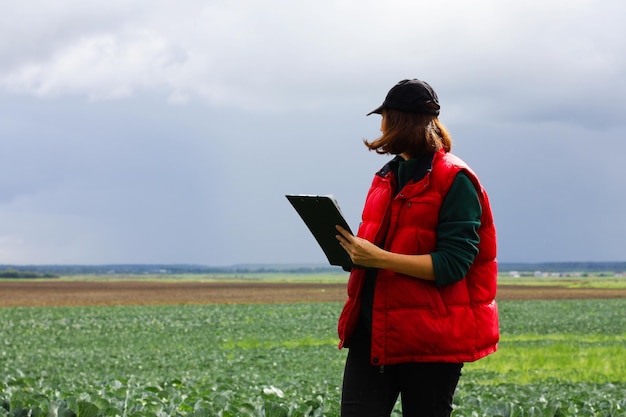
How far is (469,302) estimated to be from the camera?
3.22 m

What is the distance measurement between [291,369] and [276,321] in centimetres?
1691

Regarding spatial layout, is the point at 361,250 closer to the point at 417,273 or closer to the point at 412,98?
the point at 417,273

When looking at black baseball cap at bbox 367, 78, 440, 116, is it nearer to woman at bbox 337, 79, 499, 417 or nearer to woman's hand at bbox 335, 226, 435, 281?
woman at bbox 337, 79, 499, 417

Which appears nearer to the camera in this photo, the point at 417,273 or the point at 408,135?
the point at 417,273

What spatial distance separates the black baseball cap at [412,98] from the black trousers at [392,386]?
984 mm

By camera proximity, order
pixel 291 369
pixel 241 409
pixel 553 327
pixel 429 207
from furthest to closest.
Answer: pixel 553 327 < pixel 291 369 < pixel 241 409 < pixel 429 207

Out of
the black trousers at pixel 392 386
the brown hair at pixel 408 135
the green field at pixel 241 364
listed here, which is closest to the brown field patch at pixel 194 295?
the green field at pixel 241 364

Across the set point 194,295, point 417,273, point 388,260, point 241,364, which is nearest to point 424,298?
point 417,273

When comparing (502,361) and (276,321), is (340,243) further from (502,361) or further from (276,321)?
(276,321)

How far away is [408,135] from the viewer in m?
3.25

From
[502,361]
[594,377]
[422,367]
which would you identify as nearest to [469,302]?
[422,367]

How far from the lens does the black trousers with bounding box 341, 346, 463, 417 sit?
10.7 feet

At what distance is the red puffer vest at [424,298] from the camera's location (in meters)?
3.15

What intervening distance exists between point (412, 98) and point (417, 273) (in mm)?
696
